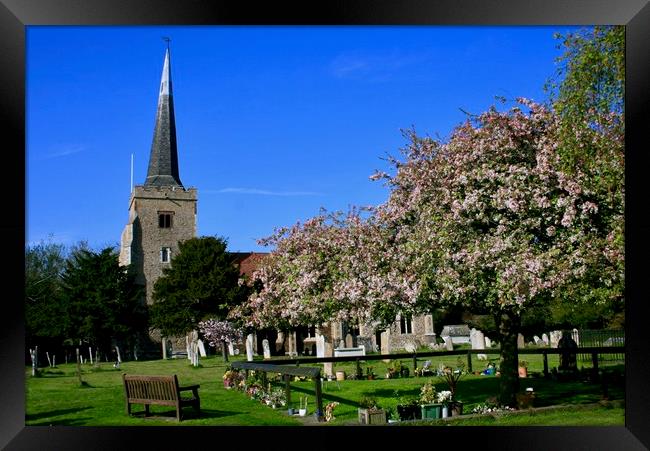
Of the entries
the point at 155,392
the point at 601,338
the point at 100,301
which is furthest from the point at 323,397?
the point at 601,338

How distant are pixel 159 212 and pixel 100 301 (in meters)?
7.31

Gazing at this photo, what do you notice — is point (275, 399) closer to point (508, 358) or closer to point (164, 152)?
point (508, 358)

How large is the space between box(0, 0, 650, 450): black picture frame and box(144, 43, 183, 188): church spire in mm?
15456

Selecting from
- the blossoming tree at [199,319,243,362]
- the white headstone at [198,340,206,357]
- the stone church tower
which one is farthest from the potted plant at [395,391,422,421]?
the stone church tower

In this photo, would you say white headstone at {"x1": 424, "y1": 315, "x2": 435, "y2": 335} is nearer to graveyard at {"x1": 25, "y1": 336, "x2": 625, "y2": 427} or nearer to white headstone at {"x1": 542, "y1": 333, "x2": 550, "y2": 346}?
white headstone at {"x1": 542, "y1": 333, "x2": 550, "y2": 346}

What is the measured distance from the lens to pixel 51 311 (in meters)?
19.4

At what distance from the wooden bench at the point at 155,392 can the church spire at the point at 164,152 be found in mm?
14164
